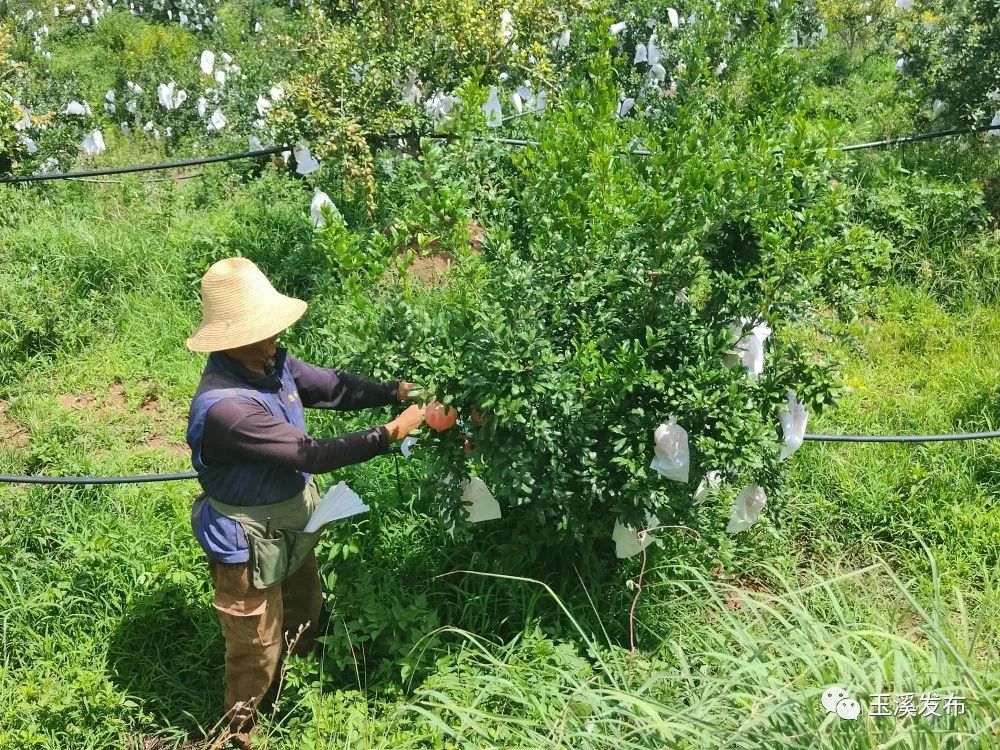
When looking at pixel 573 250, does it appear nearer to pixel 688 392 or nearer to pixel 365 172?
pixel 688 392

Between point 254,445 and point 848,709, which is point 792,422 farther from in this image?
point 254,445

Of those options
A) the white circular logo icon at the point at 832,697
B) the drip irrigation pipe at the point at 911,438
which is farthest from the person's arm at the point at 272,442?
the drip irrigation pipe at the point at 911,438

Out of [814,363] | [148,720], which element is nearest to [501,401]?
[814,363]

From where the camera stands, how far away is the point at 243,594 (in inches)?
112

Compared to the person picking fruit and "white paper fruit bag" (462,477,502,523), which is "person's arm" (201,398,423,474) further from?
"white paper fruit bag" (462,477,502,523)

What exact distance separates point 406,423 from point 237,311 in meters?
0.58

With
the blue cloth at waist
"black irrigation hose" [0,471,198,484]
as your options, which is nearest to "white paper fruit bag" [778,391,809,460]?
the blue cloth at waist

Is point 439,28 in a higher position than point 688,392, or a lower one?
higher

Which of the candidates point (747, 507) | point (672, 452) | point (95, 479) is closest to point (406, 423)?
point (672, 452)

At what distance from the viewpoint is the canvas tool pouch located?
9.14 ft

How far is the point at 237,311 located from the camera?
268 cm

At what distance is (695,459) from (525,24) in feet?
10.8

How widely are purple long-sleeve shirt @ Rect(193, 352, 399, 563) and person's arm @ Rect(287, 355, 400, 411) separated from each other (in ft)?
0.09

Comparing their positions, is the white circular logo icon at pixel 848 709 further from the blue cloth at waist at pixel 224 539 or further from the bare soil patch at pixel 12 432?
the bare soil patch at pixel 12 432
